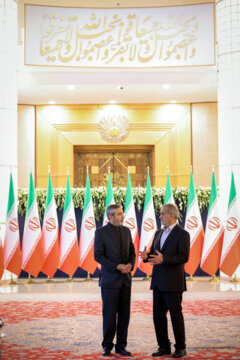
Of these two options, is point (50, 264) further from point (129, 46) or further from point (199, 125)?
point (199, 125)

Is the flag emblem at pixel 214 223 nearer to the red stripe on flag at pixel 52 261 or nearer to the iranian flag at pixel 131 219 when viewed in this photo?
the iranian flag at pixel 131 219

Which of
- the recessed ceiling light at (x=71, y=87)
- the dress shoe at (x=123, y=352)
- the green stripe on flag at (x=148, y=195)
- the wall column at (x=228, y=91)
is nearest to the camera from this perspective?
the dress shoe at (x=123, y=352)

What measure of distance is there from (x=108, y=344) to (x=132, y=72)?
8.74m

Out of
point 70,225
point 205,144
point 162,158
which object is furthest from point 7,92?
point 205,144

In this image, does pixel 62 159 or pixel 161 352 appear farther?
pixel 62 159

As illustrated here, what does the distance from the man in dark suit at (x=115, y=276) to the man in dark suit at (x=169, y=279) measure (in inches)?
10.3

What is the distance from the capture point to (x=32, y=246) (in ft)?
33.4

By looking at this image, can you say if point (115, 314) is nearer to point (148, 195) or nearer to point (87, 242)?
point (87, 242)

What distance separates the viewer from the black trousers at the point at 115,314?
4.94m

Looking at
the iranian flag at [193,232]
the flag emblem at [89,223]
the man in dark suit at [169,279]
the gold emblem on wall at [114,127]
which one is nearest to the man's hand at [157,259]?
the man in dark suit at [169,279]

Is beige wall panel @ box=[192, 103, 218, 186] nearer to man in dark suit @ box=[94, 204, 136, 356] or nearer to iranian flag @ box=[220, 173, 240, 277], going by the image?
iranian flag @ box=[220, 173, 240, 277]

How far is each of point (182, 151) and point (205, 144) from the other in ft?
2.16

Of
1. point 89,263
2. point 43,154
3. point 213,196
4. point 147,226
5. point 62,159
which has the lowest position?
point 89,263

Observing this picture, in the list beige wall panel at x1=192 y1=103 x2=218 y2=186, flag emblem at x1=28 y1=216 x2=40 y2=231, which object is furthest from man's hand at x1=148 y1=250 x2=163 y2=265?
beige wall panel at x1=192 y1=103 x2=218 y2=186
